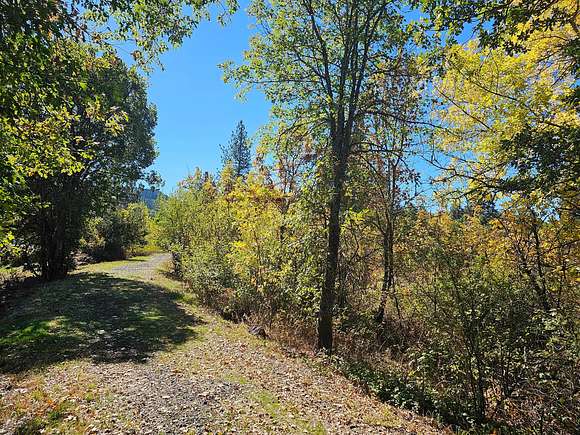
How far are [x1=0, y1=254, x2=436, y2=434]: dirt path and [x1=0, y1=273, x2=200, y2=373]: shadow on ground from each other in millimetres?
34

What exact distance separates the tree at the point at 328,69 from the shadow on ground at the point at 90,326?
15.5ft

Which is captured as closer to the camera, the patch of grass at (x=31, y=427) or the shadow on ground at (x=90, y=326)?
the patch of grass at (x=31, y=427)

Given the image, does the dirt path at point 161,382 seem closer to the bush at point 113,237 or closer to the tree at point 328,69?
the tree at point 328,69

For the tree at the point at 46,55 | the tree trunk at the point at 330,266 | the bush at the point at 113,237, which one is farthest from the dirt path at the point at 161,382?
the bush at the point at 113,237

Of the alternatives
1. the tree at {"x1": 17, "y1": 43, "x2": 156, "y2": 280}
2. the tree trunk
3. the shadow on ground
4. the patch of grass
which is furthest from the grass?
the tree at {"x1": 17, "y1": 43, "x2": 156, "y2": 280}

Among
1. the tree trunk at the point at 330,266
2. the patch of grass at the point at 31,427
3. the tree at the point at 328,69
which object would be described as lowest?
the patch of grass at the point at 31,427

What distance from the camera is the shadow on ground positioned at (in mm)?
7809

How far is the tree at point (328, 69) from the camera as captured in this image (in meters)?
8.71

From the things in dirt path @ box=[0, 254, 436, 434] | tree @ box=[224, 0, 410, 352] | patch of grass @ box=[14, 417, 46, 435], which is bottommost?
patch of grass @ box=[14, 417, 46, 435]

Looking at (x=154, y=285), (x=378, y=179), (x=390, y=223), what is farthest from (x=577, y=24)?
(x=154, y=285)

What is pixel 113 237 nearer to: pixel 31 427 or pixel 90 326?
pixel 90 326

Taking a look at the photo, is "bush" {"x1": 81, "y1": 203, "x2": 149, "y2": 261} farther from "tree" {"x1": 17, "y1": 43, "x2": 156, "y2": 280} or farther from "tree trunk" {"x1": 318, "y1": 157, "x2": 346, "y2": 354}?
"tree trunk" {"x1": 318, "y1": 157, "x2": 346, "y2": 354}

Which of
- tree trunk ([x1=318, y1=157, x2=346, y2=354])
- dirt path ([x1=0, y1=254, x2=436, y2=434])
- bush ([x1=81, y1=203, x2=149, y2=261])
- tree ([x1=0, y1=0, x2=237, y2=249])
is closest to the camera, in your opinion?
tree ([x1=0, y1=0, x2=237, y2=249])

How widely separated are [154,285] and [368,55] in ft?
47.4
